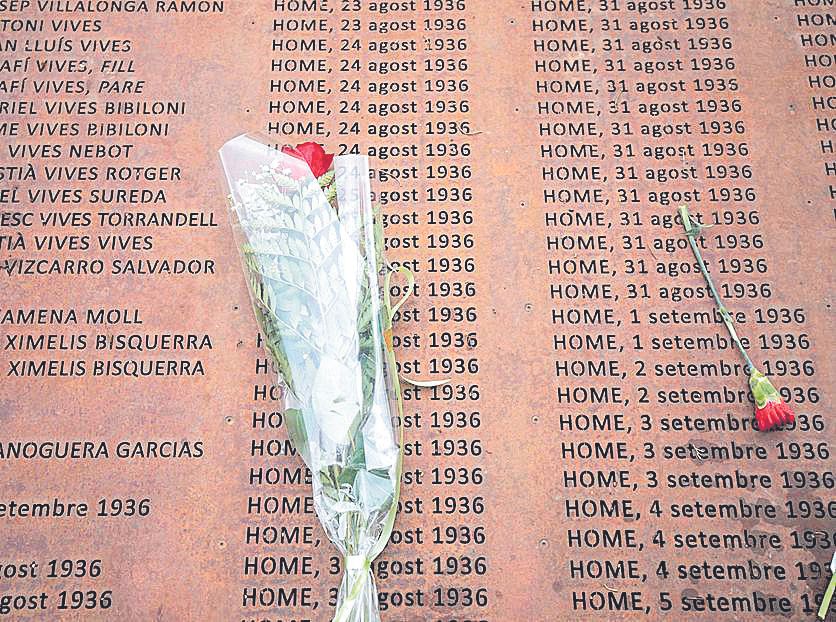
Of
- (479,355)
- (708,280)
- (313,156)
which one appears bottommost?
(479,355)

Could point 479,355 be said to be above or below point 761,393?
above

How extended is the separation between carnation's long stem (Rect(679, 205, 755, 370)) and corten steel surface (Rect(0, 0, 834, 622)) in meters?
0.04

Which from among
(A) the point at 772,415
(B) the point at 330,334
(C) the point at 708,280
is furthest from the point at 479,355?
(A) the point at 772,415

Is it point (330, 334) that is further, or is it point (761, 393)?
point (761, 393)

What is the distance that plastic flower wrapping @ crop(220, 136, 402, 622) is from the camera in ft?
7.00

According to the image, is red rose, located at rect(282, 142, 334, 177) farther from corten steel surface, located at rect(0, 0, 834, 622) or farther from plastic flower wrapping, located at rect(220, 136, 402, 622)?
corten steel surface, located at rect(0, 0, 834, 622)

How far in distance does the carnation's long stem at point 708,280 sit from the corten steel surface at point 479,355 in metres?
0.04

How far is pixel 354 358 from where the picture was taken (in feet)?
7.09

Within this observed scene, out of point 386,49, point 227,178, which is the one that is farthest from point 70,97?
point 386,49

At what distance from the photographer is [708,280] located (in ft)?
7.98

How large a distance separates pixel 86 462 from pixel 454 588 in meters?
1.10

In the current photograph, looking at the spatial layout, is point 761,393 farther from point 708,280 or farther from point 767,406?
point 708,280

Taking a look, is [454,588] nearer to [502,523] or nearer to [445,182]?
[502,523]

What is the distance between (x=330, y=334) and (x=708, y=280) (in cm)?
116
